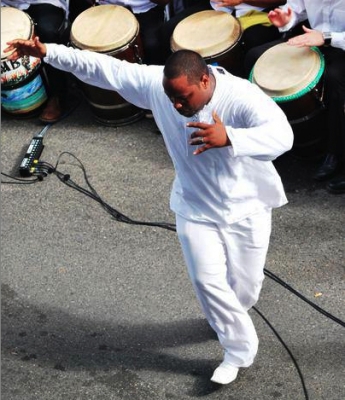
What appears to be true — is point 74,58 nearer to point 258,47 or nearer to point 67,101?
point 258,47

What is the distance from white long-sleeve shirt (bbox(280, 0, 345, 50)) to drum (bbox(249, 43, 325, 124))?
7.3 inches

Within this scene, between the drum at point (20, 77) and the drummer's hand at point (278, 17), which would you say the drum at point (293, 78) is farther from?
the drum at point (20, 77)

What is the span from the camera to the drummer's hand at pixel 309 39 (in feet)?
18.3

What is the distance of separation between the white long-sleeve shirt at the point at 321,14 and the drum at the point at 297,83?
0.18 metres

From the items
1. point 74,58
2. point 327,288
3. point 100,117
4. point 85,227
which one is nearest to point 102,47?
point 100,117

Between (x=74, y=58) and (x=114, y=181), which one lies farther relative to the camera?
(x=114, y=181)

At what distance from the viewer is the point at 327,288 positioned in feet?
16.8

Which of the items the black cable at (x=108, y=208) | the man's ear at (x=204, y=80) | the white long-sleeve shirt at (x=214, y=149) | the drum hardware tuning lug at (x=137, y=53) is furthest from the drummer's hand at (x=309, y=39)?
the man's ear at (x=204, y=80)

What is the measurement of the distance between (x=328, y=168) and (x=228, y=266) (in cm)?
161

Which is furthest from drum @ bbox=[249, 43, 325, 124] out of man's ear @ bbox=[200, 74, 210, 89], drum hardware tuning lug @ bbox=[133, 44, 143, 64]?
man's ear @ bbox=[200, 74, 210, 89]

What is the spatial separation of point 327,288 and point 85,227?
1527 millimetres

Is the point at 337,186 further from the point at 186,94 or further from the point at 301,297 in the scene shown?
the point at 186,94

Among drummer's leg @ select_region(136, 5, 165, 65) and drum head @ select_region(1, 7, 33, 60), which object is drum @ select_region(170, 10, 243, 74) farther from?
drum head @ select_region(1, 7, 33, 60)

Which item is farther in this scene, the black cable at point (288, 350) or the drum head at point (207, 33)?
the drum head at point (207, 33)
